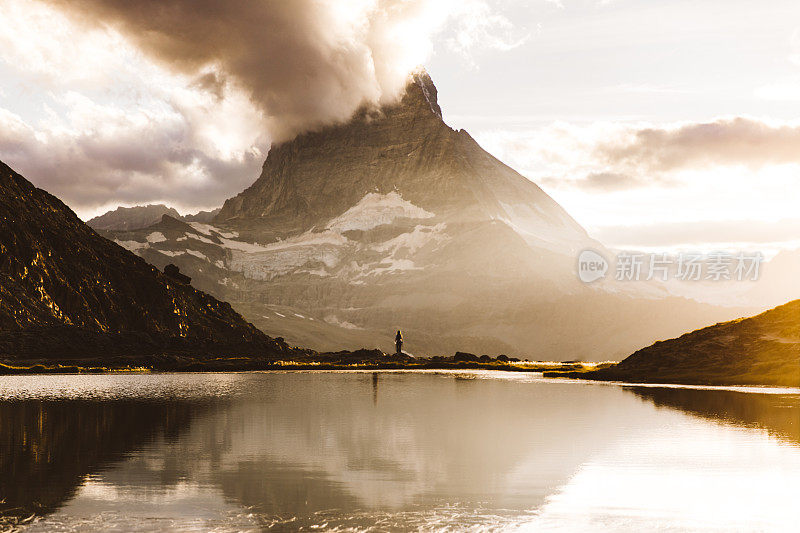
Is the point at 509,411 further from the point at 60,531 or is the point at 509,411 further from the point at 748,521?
the point at 60,531

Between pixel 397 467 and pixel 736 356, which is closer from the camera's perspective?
pixel 397 467

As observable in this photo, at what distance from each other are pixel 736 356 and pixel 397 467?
100267 millimetres

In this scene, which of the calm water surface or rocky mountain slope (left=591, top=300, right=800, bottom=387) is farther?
rocky mountain slope (left=591, top=300, right=800, bottom=387)

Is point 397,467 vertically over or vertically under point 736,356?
under

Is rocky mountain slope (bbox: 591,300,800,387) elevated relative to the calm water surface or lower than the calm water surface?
elevated

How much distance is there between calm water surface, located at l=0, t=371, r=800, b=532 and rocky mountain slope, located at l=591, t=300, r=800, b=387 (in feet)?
140

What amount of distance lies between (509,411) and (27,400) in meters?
47.5

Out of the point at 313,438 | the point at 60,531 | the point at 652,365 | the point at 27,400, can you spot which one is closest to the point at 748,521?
the point at 60,531

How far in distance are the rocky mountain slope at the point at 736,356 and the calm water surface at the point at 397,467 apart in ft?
140

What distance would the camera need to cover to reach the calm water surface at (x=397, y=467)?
30.2 meters

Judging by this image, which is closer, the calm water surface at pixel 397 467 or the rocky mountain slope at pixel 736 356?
the calm water surface at pixel 397 467

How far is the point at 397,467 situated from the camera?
138ft

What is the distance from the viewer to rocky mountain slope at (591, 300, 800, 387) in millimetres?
119625

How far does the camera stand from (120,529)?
2795 cm
